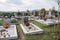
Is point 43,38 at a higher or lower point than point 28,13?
lower

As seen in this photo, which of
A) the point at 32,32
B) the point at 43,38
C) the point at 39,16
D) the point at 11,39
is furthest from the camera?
the point at 39,16

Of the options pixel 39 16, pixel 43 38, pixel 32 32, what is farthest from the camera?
pixel 39 16

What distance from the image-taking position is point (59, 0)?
10.3 feet

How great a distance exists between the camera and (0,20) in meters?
3.65

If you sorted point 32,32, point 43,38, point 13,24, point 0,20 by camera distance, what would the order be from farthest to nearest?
point 13,24, point 0,20, point 32,32, point 43,38

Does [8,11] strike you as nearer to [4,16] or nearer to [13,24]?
[4,16]

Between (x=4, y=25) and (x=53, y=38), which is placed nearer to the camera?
(x=53, y=38)

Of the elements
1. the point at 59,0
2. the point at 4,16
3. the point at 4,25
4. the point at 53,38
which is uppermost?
the point at 59,0

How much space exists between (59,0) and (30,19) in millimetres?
1288

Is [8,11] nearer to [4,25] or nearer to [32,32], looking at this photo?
[4,25]

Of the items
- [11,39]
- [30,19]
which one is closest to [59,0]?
[30,19]

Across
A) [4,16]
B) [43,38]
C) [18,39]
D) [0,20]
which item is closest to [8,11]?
[4,16]

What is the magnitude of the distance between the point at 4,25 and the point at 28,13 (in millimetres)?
918

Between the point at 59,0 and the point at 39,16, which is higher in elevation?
the point at 59,0
